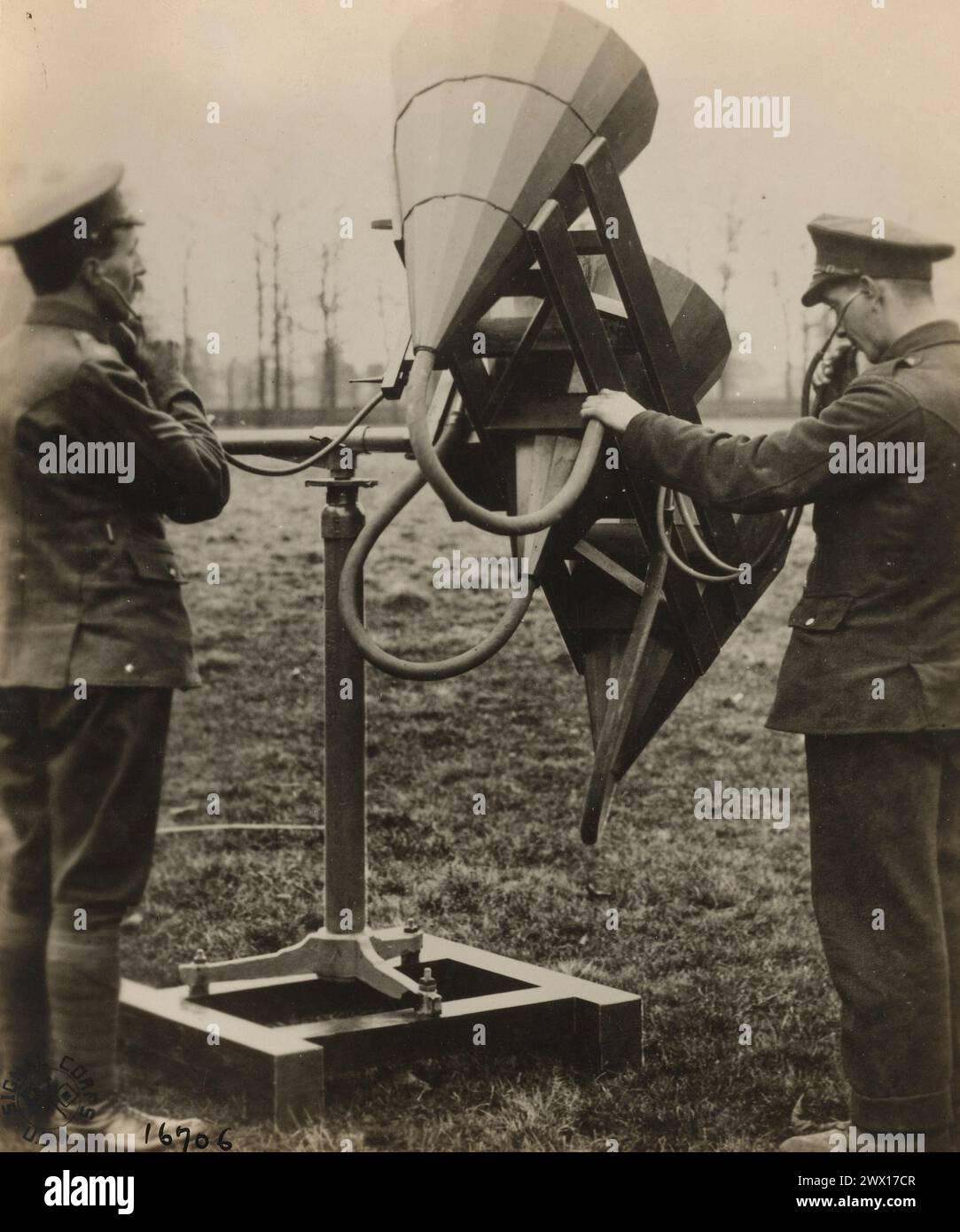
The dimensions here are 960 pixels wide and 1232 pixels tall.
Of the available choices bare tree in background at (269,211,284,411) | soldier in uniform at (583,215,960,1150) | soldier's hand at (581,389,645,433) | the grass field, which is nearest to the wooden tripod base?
the grass field

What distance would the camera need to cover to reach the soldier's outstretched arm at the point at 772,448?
3.70 meters

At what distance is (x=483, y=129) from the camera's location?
3.66m

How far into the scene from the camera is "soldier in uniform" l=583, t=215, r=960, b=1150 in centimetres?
373

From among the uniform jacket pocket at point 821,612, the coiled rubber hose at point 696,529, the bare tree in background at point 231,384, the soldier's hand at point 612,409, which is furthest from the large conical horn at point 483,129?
the bare tree in background at point 231,384

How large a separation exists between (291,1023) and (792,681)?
1920mm

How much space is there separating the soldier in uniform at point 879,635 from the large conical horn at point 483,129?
1.62 feet

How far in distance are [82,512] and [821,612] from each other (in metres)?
1.83

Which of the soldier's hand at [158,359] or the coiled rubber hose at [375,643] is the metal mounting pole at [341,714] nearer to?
the coiled rubber hose at [375,643]

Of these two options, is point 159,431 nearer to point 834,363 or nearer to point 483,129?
point 483,129

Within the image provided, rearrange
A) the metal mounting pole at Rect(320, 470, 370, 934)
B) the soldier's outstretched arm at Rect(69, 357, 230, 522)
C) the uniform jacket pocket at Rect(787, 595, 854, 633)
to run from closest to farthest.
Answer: the soldier's outstretched arm at Rect(69, 357, 230, 522), the uniform jacket pocket at Rect(787, 595, 854, 633), the metal mounting pole at Rect(320, 470, 370, 934)

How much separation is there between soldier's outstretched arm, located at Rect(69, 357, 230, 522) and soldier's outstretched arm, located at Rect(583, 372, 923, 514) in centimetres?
99

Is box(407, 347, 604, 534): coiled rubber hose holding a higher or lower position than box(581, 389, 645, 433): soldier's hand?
lower

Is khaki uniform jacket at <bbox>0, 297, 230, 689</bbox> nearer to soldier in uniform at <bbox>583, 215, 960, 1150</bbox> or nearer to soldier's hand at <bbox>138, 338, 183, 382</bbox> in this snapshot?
soldier's hand at <bbox>138, 338, 183, 382</bbox>
